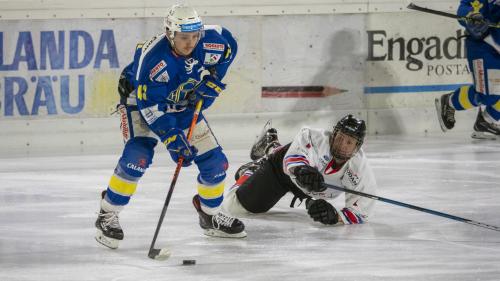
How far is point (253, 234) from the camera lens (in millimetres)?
5180

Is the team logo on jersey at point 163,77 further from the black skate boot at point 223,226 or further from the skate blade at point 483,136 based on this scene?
the skate blade at point 483,136

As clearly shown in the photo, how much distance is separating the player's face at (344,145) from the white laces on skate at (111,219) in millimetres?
1137

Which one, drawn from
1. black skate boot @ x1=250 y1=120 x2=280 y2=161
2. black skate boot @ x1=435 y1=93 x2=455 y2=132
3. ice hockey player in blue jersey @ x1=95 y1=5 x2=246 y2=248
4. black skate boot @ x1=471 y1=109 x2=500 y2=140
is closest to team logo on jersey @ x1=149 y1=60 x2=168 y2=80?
ice hockey player in blue jersey @ x1=95 y1=5 x2=246 y2=248

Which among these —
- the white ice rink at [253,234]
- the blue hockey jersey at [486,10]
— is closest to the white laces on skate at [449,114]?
the blue hockey jersey at [486,10]

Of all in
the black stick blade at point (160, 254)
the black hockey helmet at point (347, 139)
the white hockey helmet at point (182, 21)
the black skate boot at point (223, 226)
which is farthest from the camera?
the black hockey helmet at point (347, 139)

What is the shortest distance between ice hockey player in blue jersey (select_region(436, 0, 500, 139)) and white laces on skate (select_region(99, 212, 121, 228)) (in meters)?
4.08

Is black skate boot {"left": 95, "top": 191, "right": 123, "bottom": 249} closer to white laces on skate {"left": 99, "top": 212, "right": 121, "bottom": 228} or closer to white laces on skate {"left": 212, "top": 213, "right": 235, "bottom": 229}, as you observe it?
white laces on skate {"left": 99, "top": 212, "right": 121, "bottom": 228}

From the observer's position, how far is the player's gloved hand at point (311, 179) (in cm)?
509

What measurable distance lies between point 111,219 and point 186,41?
87 cm

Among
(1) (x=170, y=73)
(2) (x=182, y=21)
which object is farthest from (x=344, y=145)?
(2) (x=182, y=21)

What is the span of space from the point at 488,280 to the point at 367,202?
130cm

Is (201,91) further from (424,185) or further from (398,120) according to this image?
(398,120)

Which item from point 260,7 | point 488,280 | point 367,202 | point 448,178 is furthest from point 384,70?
point 488,280

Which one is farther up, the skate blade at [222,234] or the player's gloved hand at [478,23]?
the player's gloved hand at [478,23]
